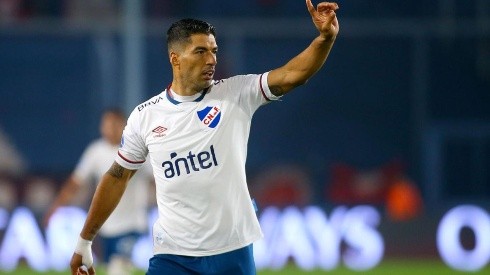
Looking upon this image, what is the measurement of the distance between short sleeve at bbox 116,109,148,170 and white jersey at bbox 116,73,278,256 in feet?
0.24

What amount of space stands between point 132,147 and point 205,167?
1.73ft

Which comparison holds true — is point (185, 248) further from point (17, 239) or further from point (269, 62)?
point (269, 62)

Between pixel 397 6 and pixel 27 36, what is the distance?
650 cm

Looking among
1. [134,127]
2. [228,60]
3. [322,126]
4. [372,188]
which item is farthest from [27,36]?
[134,127]

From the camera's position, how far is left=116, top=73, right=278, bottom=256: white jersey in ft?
22.7

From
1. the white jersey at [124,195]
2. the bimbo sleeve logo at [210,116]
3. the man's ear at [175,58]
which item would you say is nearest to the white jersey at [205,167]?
the bimbo sleeve logo at [210,116]

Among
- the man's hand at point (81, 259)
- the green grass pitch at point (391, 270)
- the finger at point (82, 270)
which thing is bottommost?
the green grass pitch at point (391, 270)

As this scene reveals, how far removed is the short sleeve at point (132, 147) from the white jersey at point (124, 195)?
483cm

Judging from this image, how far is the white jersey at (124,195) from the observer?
1239 centimetres

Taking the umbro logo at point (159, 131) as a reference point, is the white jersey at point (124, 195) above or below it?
below

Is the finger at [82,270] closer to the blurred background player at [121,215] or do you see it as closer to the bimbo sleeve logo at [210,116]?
the bimbo sleeve logo at [210,116]

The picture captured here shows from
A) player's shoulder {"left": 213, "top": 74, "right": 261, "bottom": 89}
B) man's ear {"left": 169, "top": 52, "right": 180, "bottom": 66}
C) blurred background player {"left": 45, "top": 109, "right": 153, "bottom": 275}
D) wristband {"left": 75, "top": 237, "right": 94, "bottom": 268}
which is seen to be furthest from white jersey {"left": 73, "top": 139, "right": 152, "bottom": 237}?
player's shoulder {"left": 213, "top": 74, "right": 261, "bottom": 89}

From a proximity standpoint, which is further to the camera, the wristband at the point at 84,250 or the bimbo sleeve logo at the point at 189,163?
the wristband at the point at 84,250

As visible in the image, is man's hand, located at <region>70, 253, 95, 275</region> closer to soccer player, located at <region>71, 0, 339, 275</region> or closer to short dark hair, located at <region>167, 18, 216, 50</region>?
soccer player, located at <region>71, 0, 339, 275</region>
